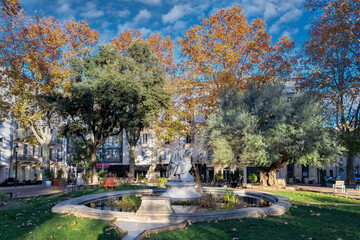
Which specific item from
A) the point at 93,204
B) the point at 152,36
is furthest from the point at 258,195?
the point at 152,36

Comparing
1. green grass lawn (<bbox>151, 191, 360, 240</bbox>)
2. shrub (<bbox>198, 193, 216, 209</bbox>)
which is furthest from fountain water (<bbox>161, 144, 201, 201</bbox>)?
green grass lawn (<bbox>151, 191, 360, 240</bbox>)

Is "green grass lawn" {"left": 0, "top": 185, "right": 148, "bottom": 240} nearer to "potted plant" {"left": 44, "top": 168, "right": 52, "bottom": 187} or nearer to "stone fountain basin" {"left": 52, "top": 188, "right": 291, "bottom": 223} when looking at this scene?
"stone fountain basin" {"left": 52, "top": 188, "right": 291, "bottom": 223}

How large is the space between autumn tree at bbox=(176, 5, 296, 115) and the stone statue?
529 inches

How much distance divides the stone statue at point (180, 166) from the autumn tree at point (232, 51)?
13.4 metres

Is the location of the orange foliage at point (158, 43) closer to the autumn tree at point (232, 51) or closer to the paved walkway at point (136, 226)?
the autumn tree at point (232, 51)

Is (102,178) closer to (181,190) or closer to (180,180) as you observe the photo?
(180,180)

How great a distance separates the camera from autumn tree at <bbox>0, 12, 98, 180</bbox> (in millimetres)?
23375

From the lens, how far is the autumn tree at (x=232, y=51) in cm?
2666

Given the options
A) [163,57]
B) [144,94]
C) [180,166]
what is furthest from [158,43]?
[180,166]

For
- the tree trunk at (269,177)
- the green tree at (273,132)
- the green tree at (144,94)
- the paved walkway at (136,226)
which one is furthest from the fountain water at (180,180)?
the tree trunk at (269,177)

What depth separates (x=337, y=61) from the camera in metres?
22.8

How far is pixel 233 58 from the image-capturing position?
26.0 metres

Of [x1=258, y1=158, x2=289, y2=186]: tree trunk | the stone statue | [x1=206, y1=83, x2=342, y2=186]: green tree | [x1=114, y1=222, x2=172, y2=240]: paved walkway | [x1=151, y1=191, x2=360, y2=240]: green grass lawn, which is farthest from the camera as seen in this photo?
[x1=258, y1=158, x2=289, y2=186]: tree trunk

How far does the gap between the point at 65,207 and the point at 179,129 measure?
19426 mm
